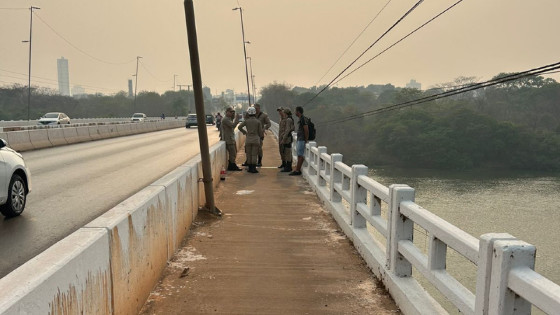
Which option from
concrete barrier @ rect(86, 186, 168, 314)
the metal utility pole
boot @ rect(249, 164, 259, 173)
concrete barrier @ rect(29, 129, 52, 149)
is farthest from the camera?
concrete barrier @ rect(29, 129, 52, 149)

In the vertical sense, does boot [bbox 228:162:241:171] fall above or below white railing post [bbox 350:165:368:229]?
below

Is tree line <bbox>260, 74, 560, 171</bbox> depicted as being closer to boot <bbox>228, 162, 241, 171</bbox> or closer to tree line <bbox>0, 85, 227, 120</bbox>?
tree line <bbox>0, 85, 227, 120</bbox>

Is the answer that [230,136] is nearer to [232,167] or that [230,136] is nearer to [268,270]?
[232,167]

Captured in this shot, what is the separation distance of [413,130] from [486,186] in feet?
124

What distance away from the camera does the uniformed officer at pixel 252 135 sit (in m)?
13.8

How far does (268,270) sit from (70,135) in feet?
76.6

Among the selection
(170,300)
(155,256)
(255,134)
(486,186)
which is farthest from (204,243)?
(486,186)

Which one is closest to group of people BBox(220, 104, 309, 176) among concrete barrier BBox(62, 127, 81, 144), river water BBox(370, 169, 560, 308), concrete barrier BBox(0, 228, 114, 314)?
concrete barrier BBox(0, 228, 114, 314)

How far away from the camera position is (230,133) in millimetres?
14469

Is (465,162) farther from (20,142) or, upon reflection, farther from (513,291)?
(513,291)

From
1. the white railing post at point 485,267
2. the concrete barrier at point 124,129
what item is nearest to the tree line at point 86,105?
the concrete barrier at point 124,129

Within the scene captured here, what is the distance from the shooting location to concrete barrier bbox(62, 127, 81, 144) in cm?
2525

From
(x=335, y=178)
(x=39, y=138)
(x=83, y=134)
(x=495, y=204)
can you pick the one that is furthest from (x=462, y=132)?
(x=335, y=178)

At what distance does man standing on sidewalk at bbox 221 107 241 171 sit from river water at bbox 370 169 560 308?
98.7 ft
